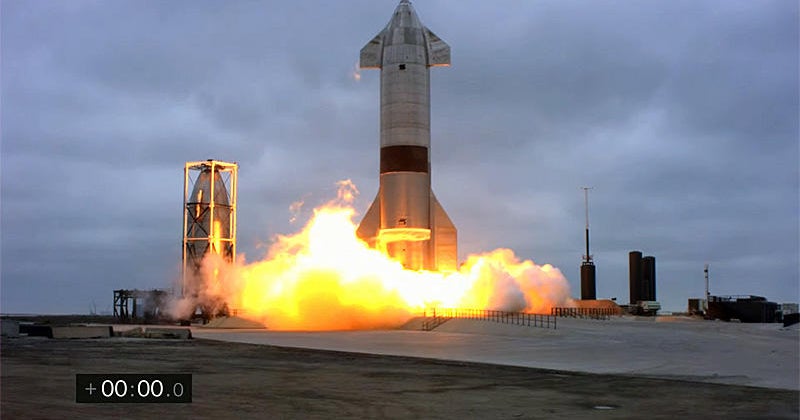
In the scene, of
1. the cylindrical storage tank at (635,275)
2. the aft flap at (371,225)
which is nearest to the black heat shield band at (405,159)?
the aft flap at (371,225)

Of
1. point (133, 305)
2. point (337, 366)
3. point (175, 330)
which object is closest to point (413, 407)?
point (337, 366)

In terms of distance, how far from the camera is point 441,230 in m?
62.1

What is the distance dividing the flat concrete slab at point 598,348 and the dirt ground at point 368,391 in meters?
2.84

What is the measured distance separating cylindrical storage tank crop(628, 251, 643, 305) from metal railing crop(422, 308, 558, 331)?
4458cm

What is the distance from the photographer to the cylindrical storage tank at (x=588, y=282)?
92.2 meters

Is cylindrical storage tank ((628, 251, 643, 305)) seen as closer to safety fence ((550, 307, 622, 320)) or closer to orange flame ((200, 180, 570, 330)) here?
safety fence ((550, 307, 622, 320))

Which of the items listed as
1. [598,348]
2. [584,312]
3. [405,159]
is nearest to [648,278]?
[584,312]

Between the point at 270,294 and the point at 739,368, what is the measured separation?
136ft

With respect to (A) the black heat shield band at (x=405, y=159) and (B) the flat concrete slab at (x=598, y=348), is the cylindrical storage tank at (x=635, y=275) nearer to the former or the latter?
(B) the flat concrete slab at (x=598, y=348)

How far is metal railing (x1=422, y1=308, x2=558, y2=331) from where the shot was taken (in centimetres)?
5271

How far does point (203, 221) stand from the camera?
255 ft

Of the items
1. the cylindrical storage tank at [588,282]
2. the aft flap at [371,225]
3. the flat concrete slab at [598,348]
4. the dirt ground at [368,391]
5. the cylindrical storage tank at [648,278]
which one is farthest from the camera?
→ the cylindrical storage tank at [648,278]

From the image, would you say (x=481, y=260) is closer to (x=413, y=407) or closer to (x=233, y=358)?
(x=233, y=358)

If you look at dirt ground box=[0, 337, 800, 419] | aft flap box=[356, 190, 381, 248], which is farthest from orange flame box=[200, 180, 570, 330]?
dirt ground box=[0, 337, 800, 419]
